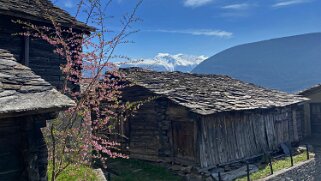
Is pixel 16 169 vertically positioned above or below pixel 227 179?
above

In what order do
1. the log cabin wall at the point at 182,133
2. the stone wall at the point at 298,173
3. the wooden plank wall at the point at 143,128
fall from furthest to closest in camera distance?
1. the wooden plank wall at the point at 143,128
2. the stone wall at the point at 298,173
3. the log cabin wall at the point at 182,133

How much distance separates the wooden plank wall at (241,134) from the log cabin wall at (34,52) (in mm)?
6164

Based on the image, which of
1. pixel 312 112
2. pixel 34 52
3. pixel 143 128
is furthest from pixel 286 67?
pixel 34 52

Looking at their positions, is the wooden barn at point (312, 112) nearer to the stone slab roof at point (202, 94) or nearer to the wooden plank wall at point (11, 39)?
the stone slab roof at point (202, 94)

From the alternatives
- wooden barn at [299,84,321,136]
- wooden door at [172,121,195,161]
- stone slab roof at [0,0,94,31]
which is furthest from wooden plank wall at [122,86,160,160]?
wooden barn at [299,84,321,136]

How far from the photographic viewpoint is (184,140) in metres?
13.0

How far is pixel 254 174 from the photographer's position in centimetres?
1287

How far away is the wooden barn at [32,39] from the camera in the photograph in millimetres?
9008

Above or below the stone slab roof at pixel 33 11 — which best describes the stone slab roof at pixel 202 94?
below

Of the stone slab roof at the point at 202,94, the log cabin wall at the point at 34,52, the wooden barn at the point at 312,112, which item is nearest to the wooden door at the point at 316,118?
the wooden barn at the point at 312,112

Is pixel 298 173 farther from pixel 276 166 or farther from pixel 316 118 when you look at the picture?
pixel 316 118

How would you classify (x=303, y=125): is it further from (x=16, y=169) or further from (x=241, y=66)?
(x=241, y=66)

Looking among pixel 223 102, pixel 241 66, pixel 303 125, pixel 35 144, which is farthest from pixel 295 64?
pixel 35 144

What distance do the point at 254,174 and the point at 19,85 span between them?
11268 mm
